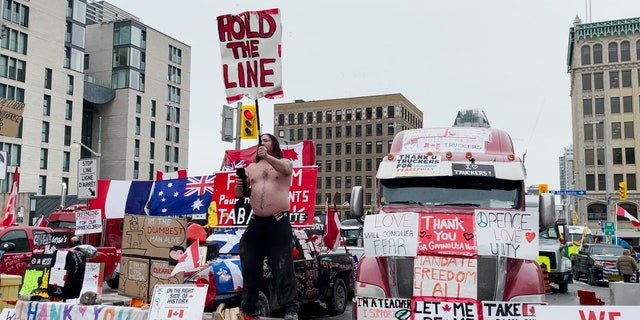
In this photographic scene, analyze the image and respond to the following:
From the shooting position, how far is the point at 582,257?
26.0m

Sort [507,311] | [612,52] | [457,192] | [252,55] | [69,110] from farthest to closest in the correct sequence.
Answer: [612,52] < [69,110] < [457,192] < [252,55] < [507,311]

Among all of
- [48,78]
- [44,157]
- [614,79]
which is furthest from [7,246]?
[614,79]

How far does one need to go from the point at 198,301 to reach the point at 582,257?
2354cm

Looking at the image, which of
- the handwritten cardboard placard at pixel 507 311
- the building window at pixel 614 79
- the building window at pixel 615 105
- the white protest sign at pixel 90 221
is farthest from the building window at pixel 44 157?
the building window at pixel 614 79

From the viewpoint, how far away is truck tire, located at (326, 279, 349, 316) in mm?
12453

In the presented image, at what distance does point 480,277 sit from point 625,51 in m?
79.5

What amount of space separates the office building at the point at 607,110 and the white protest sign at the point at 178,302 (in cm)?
7617

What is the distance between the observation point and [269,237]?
6.60 meters

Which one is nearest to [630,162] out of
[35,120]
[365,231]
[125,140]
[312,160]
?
[125,140]

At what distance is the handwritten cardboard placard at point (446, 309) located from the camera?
20.0ft

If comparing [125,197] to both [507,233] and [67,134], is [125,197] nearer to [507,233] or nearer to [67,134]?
[507,233]

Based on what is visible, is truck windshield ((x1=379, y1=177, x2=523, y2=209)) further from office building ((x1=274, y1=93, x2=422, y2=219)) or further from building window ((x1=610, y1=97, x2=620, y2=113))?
office building ((x1=274, y1=93, x2=422, y2=219))

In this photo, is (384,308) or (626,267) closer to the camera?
(384,308)

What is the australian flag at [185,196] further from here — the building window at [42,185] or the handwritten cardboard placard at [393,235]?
the building window at [42,185]
